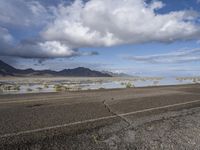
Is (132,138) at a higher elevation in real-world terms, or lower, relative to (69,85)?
lower

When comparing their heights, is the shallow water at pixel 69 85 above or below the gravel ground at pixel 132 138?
above

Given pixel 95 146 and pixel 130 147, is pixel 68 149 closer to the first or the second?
pixel 95 146

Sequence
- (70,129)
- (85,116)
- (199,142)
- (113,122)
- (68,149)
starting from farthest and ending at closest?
(85,116)
(113,122)
(70,129)
(199,142)
(68,149)

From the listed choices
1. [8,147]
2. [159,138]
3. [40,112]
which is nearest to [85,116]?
[40,112]

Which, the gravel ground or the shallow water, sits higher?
the shallow water

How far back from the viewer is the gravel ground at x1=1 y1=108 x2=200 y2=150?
5688 mm

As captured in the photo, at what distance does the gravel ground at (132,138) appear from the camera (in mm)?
5688

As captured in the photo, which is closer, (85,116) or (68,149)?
(68,149)

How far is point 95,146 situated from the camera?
5660 millimetres

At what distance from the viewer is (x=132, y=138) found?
6.44 m

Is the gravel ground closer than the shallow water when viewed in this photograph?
Yes

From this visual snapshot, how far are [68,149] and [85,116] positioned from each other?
154 inches

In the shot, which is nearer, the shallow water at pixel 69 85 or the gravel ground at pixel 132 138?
the gravel ground at pixel 132 138

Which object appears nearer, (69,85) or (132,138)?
(132,138)
